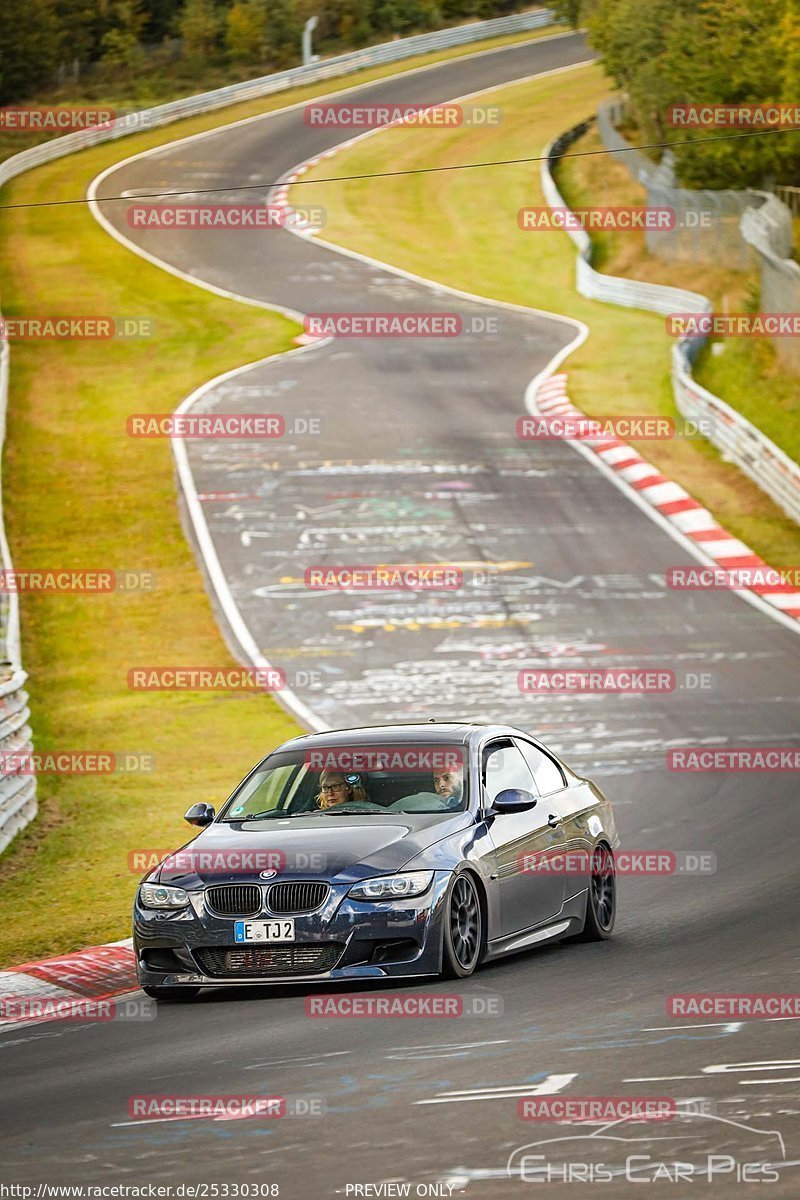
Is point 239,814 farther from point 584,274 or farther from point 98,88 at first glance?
point 98,88

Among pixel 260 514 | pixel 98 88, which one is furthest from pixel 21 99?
pixel 260 514

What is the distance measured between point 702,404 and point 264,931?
1005 inches

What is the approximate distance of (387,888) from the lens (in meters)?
9.66

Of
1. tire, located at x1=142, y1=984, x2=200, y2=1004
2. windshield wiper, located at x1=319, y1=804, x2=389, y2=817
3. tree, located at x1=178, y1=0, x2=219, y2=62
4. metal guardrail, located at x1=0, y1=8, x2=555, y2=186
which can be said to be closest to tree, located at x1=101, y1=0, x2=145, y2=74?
tree, located at x1=178, y1=0, x2=219, y2=62

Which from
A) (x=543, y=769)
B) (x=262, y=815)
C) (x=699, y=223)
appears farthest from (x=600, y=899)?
(x=699, y=223)

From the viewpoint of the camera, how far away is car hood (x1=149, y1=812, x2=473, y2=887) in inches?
385

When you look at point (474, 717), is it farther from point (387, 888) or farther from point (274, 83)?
point (274, 83)

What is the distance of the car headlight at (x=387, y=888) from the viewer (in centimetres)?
966

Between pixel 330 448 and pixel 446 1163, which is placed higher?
pixel 446 1163

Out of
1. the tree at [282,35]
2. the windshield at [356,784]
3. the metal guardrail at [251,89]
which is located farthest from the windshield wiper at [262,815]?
the tree at [282,35]

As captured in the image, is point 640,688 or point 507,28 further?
point 507,28

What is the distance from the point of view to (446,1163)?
20.4 ft

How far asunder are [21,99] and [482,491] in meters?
55.2

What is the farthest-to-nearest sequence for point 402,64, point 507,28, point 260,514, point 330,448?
point 507,28, point 402,64, point 330,448, point 260,514
